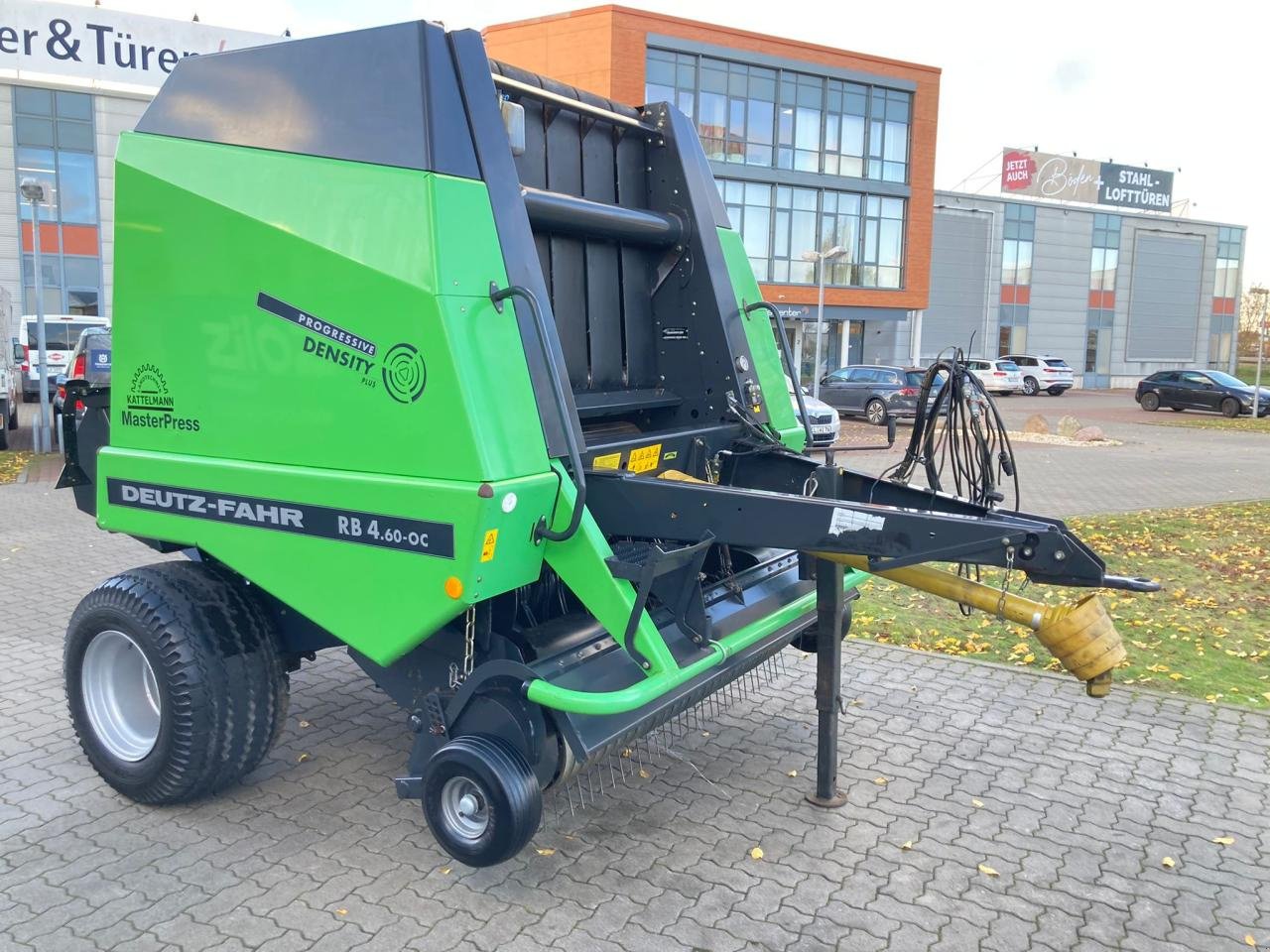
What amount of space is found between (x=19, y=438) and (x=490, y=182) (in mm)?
16602

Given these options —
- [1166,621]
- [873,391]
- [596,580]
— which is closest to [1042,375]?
[873,391]

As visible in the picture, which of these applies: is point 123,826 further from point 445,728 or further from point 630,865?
point 630,865

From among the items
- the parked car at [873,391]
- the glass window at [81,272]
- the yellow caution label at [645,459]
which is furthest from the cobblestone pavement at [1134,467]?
the glass window at [81,272]

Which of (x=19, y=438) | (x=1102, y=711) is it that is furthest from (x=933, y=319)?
(x=1102, y=711)

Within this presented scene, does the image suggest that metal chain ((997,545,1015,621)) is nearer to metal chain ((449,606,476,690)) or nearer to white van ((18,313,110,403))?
metal chain ((449,606,476,690))

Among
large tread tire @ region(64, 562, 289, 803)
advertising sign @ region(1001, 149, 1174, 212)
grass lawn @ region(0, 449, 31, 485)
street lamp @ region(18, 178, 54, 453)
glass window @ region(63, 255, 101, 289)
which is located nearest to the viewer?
large tread tire @ region(64, 562, 289, 803)

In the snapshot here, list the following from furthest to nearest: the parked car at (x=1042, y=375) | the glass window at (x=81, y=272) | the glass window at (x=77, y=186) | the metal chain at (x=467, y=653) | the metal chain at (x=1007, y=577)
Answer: the parked car at (x=1042, y=375), the glass window at (x=81, y=272), the glass window at (x=77, y=186), the metal chain at (x=467, y=653), the metal chain at (x=1007, y=577)

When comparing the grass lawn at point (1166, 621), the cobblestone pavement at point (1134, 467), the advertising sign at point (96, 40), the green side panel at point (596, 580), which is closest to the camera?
the green side panel at point (596, 580)

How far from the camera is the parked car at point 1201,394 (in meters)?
27.7

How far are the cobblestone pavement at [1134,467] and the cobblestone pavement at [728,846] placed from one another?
22.7ft

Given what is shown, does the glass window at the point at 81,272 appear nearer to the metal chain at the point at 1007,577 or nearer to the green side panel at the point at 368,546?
the green side panel at the point at 368,546

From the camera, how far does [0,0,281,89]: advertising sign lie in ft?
75.9

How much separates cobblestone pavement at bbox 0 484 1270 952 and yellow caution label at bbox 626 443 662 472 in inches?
52.7

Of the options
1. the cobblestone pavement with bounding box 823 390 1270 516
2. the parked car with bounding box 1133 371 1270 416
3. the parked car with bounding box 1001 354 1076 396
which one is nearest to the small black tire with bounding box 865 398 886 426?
the cobblestone pavement with bounding box 823 390 1270 516
